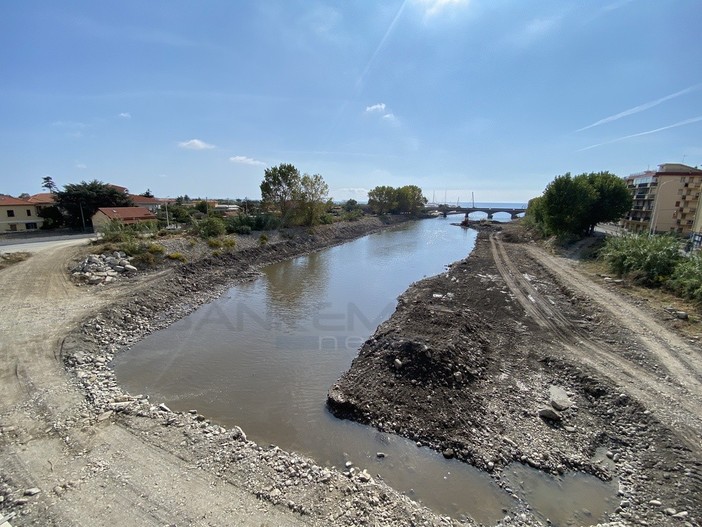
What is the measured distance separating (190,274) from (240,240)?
11.2 meters

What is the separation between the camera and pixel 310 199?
161 feet

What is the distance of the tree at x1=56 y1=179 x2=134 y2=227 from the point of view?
135ft

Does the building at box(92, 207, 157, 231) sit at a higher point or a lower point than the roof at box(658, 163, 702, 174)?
lower

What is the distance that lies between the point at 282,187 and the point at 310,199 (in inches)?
173

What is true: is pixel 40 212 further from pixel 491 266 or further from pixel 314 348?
pixel 491 266

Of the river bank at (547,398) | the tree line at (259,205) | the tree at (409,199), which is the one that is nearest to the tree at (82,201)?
the tree line at (259,205)

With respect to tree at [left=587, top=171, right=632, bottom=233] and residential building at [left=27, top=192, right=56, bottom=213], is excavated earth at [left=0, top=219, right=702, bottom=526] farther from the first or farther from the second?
residential building at [left=27, top=192, right=56, bottom=213]

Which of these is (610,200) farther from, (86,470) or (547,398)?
(86,470)

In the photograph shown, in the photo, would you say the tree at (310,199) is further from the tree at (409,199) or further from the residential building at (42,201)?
the tree at (409,199)

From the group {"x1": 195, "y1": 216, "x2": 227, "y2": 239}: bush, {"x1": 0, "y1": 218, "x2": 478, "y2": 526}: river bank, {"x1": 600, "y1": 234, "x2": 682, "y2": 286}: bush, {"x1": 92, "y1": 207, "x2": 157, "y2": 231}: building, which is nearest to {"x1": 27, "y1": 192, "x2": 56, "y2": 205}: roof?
{"x1": 92, "y1": 207, "x2": 157, "y2": 231}: building

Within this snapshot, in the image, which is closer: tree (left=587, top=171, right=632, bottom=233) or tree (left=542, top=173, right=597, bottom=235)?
tree (left=542, top=173, right=597, bottom=235)

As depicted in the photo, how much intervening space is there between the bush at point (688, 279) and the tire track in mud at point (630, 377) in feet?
11.9

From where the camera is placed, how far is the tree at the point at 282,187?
4731 cm

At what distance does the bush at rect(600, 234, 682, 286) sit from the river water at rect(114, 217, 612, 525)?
1499cm
